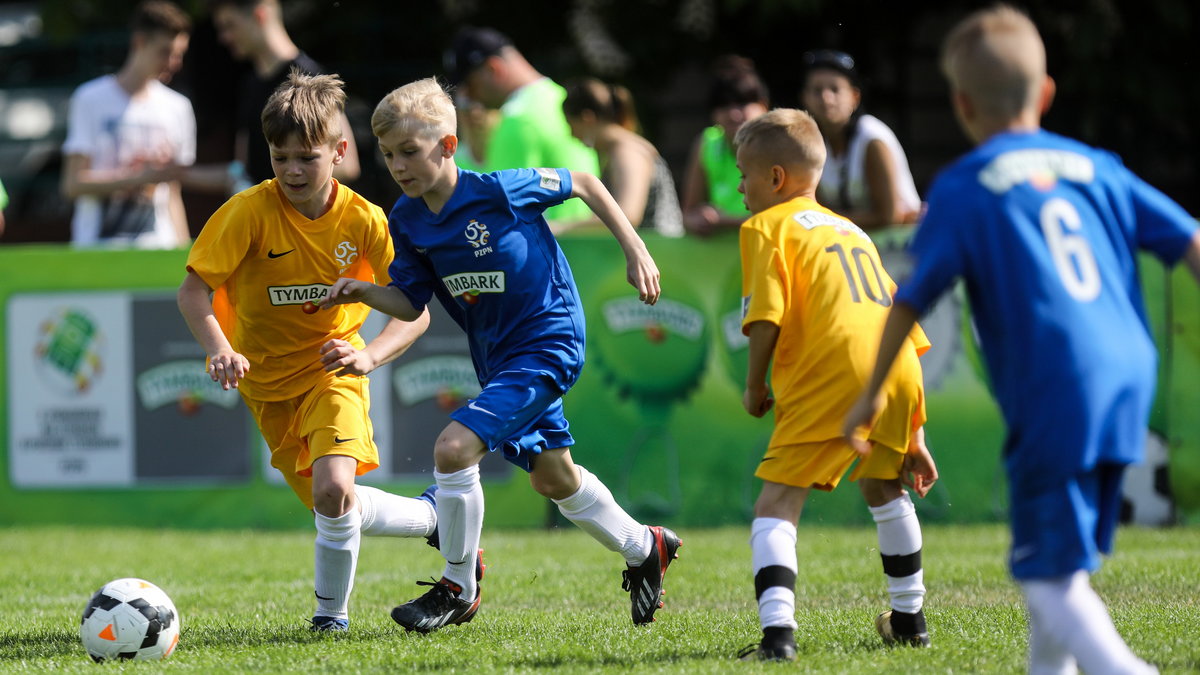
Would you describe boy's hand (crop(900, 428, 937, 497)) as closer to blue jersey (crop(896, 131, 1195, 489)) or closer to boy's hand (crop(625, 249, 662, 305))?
boy's hand (crop(625, 249, 662, 305))

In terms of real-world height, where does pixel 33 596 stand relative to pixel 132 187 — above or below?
below

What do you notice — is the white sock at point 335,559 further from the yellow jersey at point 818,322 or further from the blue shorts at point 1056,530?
the blue shorts at point 1056,530

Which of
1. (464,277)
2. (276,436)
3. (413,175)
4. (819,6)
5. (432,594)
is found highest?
(819,6)

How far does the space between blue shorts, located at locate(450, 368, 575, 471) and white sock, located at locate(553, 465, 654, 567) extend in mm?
207

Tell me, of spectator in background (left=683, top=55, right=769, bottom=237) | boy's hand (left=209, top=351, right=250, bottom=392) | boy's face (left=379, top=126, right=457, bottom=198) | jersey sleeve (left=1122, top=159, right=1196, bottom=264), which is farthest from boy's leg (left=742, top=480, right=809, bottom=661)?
spectator in background (left=683, top=55, right=769, bottom=237)

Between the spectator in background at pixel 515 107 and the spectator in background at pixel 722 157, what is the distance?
2.10ft

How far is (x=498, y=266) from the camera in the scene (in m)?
5.01

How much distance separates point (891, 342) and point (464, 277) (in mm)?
2016

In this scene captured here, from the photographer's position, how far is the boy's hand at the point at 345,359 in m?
4.70

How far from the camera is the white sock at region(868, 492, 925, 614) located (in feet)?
14.9

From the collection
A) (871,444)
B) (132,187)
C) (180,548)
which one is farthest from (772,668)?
(132,187)

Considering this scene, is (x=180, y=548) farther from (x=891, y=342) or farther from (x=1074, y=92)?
(x=1074, y=92)

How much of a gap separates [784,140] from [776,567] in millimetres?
1295

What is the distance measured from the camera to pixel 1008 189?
3.32 m
